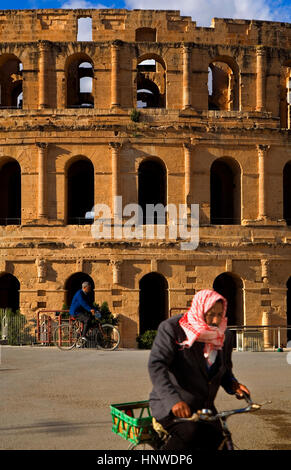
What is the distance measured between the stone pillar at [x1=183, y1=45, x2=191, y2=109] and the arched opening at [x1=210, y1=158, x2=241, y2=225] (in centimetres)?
322

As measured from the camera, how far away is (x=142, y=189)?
32.7m

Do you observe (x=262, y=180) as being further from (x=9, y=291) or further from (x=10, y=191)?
(x=9, y=291)

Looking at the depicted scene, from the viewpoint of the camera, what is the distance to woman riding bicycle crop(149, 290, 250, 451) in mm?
5078

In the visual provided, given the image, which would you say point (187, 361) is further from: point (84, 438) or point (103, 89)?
point (103, 89)

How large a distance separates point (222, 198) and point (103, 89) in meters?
8.14

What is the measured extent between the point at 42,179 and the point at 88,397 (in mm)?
18224

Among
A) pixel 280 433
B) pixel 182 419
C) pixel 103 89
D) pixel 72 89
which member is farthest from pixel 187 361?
pixel 72 89

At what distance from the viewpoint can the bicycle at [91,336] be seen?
17.4m

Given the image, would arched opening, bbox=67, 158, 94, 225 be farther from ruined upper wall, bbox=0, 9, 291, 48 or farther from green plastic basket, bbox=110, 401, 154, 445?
green plastic basket, bbox=110, 401, 154, 445

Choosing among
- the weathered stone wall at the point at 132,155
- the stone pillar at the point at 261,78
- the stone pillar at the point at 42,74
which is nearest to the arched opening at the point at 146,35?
the weathered stone wall at the point at 132,155

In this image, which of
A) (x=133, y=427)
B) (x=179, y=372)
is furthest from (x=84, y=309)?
(x=179, y=372)

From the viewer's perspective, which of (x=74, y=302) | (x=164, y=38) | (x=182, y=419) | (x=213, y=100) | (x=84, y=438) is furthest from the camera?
(x=213, y=100)

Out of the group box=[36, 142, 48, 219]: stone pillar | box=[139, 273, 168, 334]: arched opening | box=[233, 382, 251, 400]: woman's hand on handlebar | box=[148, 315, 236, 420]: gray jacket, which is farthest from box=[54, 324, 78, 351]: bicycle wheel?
box=[139, 273, 168, 334]: arched opening

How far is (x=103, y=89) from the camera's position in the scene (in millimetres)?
28531
